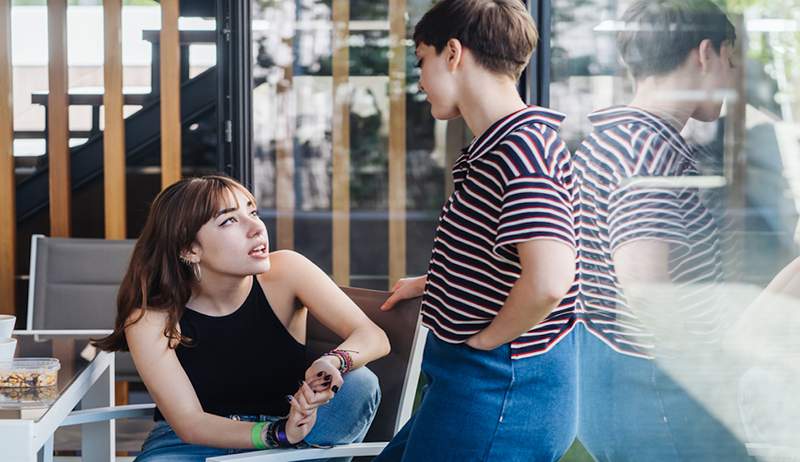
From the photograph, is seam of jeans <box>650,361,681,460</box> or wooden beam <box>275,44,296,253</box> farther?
wooden beam <box>275,44,296,253</box>

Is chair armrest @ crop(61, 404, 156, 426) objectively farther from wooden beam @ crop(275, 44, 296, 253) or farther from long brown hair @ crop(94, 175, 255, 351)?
wooden beam @ crop(275, 44, 296, 253)

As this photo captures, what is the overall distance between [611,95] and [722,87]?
Result: 41.9 inches

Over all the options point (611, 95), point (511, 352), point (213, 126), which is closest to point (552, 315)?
point (511, 352)

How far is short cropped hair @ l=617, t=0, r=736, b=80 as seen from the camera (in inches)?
60.4

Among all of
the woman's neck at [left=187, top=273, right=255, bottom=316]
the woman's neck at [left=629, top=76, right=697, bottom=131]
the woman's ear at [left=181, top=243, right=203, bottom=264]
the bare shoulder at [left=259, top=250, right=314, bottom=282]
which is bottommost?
the woman's neck at [left=187, top=273, right=255, bottom=316]

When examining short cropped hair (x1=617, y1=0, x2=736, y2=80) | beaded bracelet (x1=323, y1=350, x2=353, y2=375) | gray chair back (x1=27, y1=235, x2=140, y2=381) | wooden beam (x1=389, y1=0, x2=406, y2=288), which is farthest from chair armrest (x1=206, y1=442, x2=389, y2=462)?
wooden beam (x1=389, y1=0, x2=406, y2=288)

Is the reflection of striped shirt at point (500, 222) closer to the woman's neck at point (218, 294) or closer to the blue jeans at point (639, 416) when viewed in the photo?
the blue jeans at point (639, 416)

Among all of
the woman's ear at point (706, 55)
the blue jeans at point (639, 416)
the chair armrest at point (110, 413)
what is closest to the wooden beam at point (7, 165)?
the chair armrest at point (110, 413)

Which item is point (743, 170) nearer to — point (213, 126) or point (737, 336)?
point (737, 336)

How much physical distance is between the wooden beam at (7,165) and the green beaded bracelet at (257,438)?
8.56 feet

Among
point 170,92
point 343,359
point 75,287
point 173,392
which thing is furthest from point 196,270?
point 170,92

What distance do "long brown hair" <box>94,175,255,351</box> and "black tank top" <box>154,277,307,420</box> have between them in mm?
56

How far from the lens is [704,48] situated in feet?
5.16

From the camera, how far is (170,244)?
2.24m
